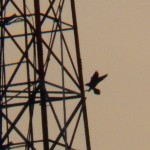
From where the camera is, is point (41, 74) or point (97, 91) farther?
point (97, 91)

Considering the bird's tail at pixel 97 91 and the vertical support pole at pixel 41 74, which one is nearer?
the vertical support pole at pixel 41 74

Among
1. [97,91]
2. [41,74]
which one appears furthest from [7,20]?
[97,91]

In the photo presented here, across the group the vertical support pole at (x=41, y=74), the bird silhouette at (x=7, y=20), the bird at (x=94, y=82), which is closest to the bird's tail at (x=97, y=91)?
the bird at (x=94, y=82)

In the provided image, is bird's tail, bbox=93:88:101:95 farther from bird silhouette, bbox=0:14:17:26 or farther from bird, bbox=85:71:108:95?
bird silhouette, bbox=0:14:17:26

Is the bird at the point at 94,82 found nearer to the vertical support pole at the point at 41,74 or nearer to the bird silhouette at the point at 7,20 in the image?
the vertical support pole at the point at 41,74

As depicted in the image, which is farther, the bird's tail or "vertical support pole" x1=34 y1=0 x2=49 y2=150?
the bird's tail

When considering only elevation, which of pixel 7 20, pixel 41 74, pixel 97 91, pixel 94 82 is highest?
pixel 7 20

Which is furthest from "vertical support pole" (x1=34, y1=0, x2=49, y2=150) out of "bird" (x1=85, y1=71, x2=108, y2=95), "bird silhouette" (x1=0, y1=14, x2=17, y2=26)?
"bird" (x1=85, y1=71, x2=108, y2=95)

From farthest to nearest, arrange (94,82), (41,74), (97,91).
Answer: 1. (94,82)
2. (97,91)
3. (41,74)

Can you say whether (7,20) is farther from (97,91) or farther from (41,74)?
(97,91)

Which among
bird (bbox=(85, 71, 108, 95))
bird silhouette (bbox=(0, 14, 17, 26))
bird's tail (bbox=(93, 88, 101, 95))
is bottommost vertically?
bird's tail (bbox=(93, 88, 101, 95))

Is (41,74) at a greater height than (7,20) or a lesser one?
lesser

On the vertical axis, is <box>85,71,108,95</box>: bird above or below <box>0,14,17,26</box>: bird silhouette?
below

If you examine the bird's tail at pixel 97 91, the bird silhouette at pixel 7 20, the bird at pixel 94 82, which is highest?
the bird silhouette at pixel 7 20
